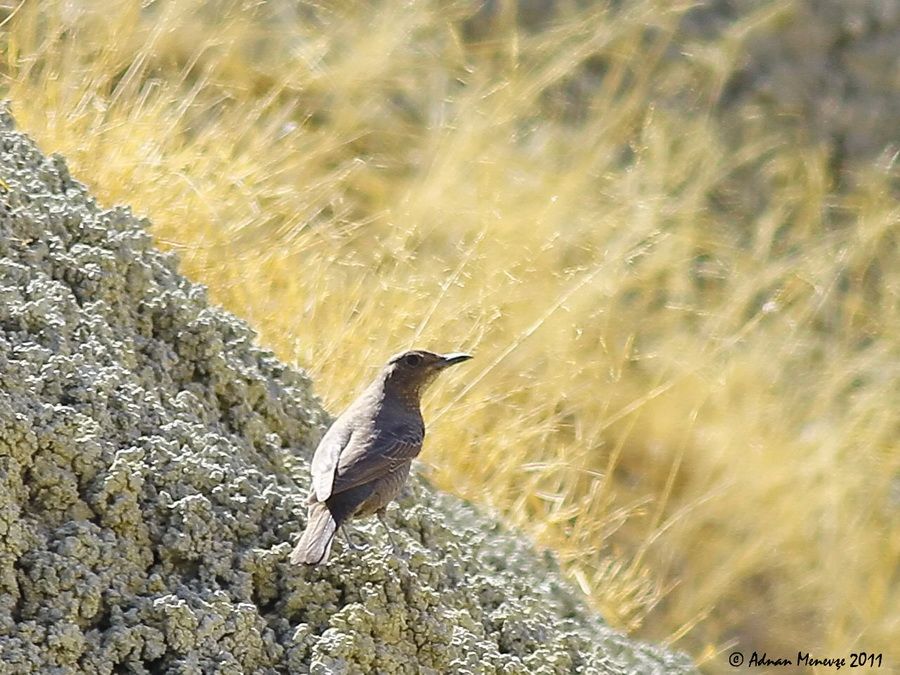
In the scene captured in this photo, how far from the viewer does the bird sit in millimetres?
3176

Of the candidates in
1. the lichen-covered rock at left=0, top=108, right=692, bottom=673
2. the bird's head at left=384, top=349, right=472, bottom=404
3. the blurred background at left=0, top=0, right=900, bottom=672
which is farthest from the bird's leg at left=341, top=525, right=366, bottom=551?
the blurred background at left=0, top=0, right=900, bottom=672

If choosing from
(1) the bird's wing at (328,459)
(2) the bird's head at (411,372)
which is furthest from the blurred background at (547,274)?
(1) the bird's wing at (328,459)

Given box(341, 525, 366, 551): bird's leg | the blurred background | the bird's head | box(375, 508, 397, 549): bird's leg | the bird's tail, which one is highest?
the bird's tail

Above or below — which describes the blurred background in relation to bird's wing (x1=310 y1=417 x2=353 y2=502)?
below

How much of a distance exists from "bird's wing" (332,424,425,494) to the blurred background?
3.78ft

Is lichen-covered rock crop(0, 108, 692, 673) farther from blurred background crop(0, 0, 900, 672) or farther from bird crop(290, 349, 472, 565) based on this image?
blurred background crop(0, 0, 900, 672)

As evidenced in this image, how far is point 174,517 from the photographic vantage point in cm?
314

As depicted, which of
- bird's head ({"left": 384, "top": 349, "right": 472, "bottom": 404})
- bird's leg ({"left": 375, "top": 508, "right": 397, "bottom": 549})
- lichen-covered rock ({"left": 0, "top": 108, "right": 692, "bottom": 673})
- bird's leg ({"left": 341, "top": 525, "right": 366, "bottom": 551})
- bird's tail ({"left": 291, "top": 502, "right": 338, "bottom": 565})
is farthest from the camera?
bird's head ({"left": 384, "top": 349, "right": 472, "bottom": 404})

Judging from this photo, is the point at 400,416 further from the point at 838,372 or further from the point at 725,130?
the point at 725,130

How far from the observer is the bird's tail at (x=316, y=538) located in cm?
306

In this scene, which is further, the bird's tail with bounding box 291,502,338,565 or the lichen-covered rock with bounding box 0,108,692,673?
the bird's tail with bounding box 291,502,338,565

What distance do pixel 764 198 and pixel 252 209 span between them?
3832 mm

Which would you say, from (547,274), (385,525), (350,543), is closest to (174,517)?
(350,543)

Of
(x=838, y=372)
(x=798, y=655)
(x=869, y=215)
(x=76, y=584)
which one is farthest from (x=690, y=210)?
(x=76, y=584)
